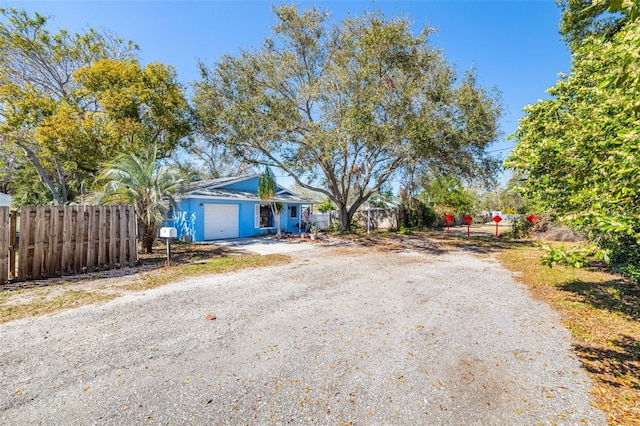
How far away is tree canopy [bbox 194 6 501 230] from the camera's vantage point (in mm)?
12141

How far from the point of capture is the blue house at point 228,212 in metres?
14.5

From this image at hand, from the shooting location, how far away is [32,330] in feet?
12.3

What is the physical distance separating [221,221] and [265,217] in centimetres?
364

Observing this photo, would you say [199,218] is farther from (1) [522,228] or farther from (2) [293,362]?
(1) [522,228]

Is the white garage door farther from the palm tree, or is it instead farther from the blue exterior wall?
the palm tree

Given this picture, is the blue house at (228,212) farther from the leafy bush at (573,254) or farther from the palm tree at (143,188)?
the leafy bush at (573,254)

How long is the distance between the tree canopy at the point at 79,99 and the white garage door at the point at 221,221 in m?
4.80

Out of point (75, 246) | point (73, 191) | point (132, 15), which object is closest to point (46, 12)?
point (132, 15)

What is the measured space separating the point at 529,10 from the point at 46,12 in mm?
22268

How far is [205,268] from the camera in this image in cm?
777

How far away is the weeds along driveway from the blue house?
359 inches

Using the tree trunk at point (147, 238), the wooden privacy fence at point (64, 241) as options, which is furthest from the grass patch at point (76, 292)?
the tree trunk at point (147, 238)

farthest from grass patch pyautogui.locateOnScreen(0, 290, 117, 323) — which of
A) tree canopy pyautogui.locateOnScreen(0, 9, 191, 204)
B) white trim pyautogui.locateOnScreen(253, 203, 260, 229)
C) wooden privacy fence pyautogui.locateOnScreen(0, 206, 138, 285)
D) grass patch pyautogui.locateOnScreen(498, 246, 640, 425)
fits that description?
white trim pyautogui.locateOnScreen(253, 203, 260, 229)

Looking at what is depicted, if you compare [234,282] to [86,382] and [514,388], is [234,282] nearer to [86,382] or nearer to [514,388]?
[86,382]
